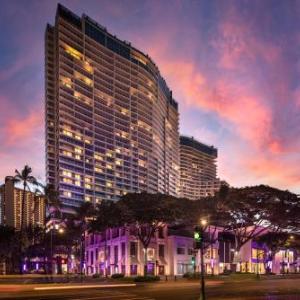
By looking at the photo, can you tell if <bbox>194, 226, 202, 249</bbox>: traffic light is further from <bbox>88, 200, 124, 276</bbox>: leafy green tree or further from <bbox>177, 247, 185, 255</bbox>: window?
<bbox>177, 247, 185, 255</bbox>: window

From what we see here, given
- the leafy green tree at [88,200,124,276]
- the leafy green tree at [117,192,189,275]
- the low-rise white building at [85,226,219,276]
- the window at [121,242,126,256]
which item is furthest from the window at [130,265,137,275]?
the leafy green tree at [117,192,189,275]

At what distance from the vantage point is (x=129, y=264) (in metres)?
93.8

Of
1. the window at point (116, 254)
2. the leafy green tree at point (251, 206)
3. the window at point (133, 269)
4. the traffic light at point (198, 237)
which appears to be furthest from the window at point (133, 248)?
the traffic light at point (198, 237)

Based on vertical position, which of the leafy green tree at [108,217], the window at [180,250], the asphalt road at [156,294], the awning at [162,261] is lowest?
the awning at [162,261]

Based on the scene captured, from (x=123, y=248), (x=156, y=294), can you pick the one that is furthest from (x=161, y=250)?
(x=156, y=294)

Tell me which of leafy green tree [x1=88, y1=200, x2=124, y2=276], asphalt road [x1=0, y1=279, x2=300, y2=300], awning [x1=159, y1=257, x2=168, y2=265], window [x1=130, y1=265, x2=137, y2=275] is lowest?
window [x1=130, y1=265, x2=137, y2=275]

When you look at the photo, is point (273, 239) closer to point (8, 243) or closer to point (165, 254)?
point (165, 254)

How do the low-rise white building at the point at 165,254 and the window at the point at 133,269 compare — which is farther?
the low-rise white building at the point at 165,254

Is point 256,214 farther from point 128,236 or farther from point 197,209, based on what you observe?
point 128,236

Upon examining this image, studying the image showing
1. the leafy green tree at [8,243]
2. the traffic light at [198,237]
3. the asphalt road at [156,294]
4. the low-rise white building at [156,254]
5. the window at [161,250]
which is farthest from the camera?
the leafy green tree at [8,243]

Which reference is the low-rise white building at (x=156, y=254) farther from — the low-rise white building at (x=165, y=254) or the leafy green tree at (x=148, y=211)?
the leafy green tree at (x=148, y=211)

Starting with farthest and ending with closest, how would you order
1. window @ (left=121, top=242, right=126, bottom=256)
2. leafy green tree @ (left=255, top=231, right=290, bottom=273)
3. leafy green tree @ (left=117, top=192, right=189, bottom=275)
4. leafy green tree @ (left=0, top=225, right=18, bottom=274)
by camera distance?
1. leafy green tree @ (left=0, top=225, right=18, bottom=274)
2. leafy green tree @ (left=255, top=231, right=290, bottom=273)
3. window @ (left=121, top=242, right=126, bottom=256)
4. leafy green tree @ (left=117, top=192, right=189, bottom=275)

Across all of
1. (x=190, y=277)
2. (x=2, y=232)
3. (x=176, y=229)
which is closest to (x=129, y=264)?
(x=176, y=229)

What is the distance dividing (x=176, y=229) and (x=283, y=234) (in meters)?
24.6
